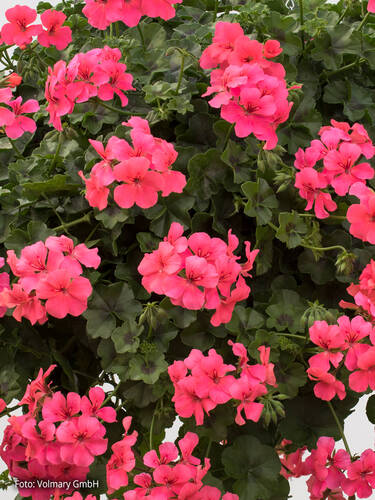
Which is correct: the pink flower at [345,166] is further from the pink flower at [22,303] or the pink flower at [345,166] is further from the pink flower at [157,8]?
the pink flower at [22,303]

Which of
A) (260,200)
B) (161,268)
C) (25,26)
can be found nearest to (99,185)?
(161,268)

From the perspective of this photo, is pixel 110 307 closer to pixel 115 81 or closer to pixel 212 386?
pixel 212 386

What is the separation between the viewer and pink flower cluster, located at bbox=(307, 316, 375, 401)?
1.21m

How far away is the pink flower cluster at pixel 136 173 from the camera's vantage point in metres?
1.19

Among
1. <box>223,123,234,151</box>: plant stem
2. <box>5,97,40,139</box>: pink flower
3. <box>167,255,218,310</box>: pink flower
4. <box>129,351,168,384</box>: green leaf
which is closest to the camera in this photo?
<box>167,255,218,310</box>: pink flower

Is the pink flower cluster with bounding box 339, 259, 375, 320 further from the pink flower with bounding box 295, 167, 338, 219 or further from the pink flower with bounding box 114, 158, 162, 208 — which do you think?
the pink flower with bounding box 114, 158, 162, 208

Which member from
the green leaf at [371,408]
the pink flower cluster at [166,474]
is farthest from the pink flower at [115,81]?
the green leaf at [371,408]

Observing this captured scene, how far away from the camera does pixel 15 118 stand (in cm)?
149

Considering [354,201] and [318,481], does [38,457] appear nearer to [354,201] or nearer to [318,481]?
[318,481]

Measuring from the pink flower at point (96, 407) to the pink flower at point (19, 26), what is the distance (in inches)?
26.2

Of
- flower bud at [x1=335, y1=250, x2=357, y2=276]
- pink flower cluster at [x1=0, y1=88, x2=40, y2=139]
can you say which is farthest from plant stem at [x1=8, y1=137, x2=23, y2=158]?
flower bud at [x1=335, y1=250, x2=357, y2=276]

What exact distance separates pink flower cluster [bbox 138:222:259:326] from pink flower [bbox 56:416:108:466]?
24 centimetres

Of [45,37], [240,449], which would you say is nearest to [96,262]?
[240,449]

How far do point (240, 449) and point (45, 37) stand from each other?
83 centimetres
